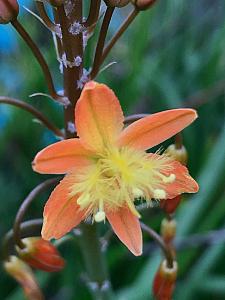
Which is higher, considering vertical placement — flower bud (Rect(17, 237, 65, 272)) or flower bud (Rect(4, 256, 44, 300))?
flower bud (Rect(17, 237, 65, 272))

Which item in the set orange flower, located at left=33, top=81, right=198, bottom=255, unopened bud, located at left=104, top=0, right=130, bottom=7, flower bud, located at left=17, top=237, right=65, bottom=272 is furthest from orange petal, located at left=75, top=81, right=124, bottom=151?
flower bud, located at left=17, top=237, right=65, bottom=272

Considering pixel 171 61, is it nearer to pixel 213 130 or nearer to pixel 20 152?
pixel 213 130

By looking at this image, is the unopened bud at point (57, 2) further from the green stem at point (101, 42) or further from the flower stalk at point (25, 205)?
the flower stalk at point (25, 205)

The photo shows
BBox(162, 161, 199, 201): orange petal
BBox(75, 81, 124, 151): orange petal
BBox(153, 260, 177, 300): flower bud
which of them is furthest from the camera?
BBox(153, 260, 177, 300): flower bud

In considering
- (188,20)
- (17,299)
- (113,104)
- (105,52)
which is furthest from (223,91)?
(113,104)

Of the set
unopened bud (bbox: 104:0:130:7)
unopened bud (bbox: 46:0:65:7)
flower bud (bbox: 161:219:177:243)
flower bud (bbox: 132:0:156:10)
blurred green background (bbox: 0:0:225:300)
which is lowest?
blurred green background (bbox: 0:0:225:300)

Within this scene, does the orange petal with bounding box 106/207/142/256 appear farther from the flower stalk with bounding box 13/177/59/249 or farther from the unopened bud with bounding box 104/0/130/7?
the unopened bud with bounding box 104/0/130/7

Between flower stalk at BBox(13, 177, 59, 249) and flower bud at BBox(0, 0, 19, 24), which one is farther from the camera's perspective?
flower stalk at BBox(13, 177, 59, 249)

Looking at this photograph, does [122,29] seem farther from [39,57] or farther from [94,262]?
[94,262]
